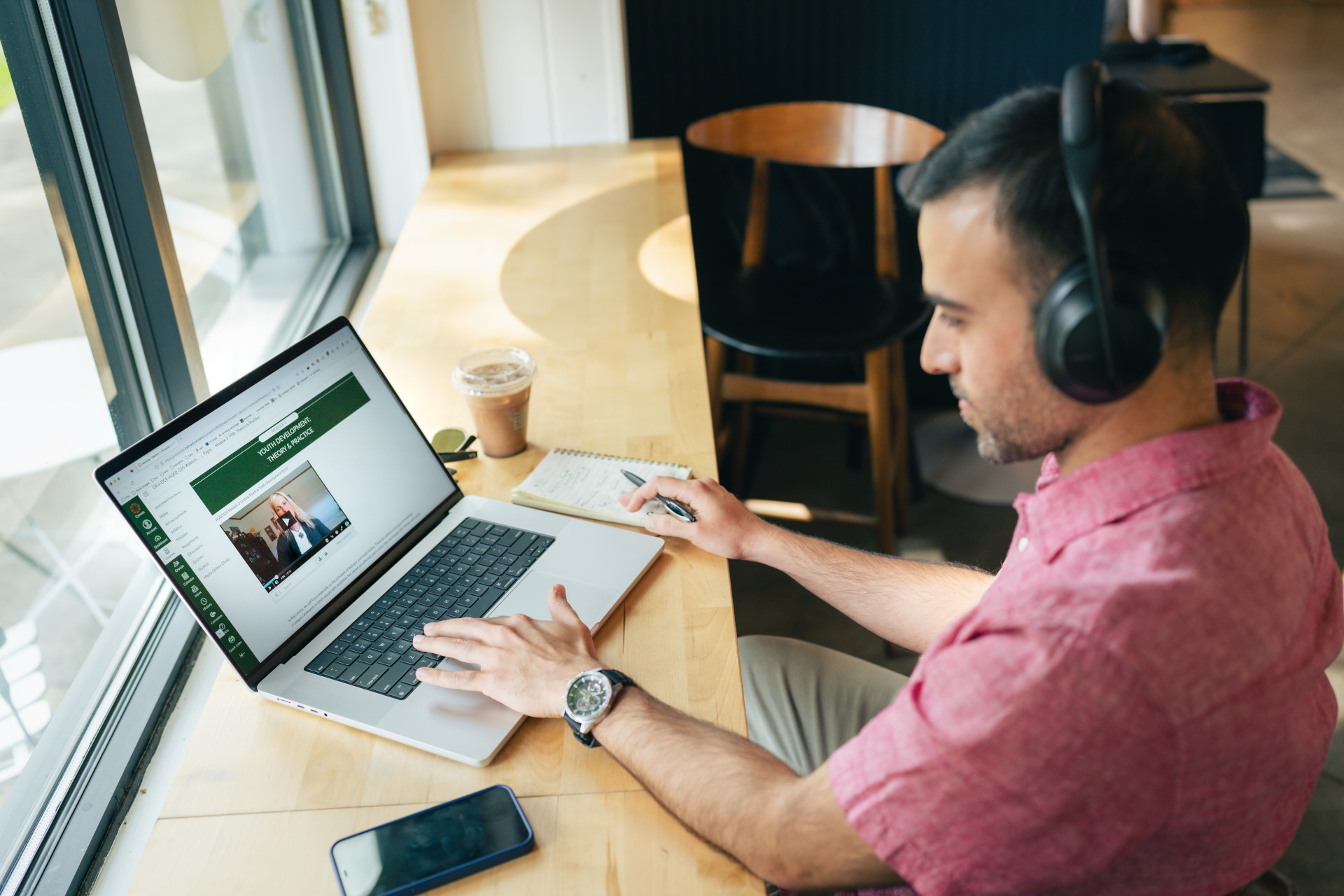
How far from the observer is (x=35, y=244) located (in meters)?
1.24

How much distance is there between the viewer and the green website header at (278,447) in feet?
3.20

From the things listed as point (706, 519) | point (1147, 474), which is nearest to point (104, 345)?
point (706, 519)

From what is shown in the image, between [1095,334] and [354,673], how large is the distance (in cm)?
75

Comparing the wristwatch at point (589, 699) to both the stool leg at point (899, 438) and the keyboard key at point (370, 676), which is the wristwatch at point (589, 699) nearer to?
the keyboard key at point (370, 676)

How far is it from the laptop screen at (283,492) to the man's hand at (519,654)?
153mm

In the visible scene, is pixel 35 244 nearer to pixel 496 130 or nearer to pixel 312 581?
pixel 312 581

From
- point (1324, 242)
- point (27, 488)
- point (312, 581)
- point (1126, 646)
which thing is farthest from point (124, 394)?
point (1324, 242)

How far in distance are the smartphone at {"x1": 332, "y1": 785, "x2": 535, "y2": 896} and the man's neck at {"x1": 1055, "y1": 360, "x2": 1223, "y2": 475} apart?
558 mm

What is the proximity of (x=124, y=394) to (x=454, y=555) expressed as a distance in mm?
557

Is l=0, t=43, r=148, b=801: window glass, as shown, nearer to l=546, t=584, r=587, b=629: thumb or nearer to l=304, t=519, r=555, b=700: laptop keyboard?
l=304, t=519, r=555, b=700: laptop keyboard

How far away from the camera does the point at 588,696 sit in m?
0.93

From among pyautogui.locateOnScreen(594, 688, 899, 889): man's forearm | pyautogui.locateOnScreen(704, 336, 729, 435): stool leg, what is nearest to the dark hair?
pyautogui.locateOnScreen(594, 688, 899, 889): man's forearm

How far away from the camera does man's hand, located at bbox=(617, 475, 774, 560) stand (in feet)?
3.94

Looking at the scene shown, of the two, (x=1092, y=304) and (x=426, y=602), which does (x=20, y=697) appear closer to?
(x=426, y=602)
